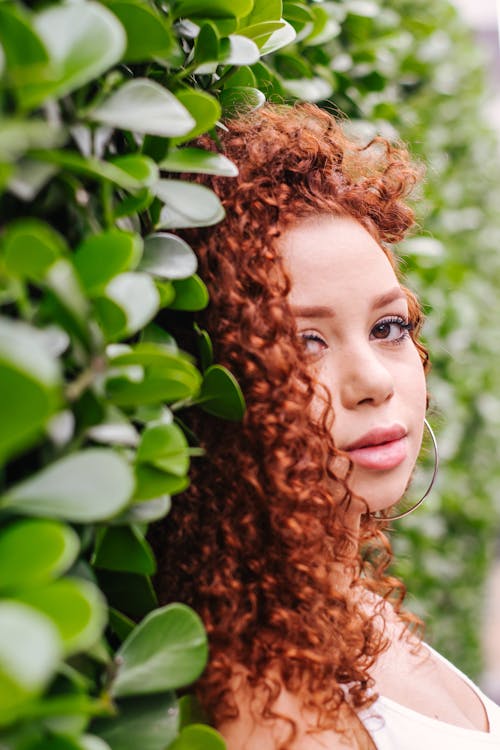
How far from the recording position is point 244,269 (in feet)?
3.34

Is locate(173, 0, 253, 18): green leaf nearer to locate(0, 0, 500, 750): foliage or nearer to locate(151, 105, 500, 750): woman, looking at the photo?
locate(0, 0, 500, 750): foliage

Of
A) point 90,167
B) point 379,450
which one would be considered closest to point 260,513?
point 379,450

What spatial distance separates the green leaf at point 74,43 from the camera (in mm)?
509

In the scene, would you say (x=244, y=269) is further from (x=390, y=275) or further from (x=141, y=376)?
(x=141, y=376)

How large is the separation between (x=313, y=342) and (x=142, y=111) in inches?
19.5

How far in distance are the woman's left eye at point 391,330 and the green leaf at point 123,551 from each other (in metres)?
0.58

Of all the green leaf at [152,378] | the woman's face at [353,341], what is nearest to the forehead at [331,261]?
the woman's face at [353,341]

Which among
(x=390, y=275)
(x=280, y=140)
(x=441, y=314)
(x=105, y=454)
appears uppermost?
(x=105, y=454)

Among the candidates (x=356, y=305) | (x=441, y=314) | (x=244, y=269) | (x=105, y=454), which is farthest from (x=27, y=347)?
(x=441, y=314)

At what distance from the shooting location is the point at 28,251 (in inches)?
19.3

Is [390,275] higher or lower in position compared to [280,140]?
lower

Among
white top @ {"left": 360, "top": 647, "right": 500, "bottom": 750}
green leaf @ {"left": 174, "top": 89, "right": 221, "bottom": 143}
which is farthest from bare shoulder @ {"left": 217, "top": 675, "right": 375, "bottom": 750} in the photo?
green leaf @ {"left": 174, "top": 89, "right": 221, "bottom": 143}

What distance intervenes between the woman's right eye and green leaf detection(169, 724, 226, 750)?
1.62 ft

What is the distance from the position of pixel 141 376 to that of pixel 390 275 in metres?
0.63
